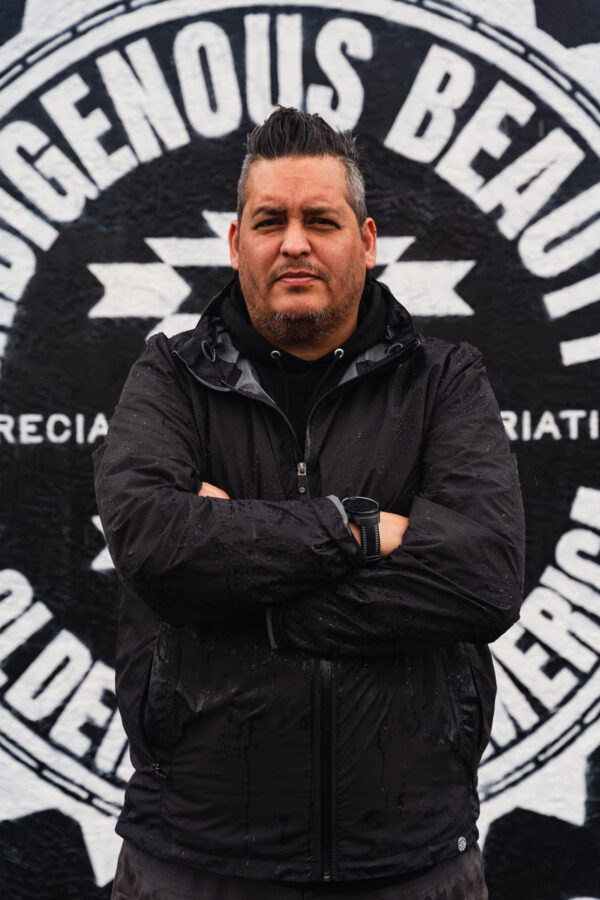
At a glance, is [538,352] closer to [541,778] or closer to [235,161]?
[235,161]

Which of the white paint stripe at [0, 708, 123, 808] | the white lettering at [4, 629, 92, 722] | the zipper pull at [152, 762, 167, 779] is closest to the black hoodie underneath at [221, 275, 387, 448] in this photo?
the zipper pull at [152, 762, 167, 779]

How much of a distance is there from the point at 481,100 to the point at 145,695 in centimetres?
193

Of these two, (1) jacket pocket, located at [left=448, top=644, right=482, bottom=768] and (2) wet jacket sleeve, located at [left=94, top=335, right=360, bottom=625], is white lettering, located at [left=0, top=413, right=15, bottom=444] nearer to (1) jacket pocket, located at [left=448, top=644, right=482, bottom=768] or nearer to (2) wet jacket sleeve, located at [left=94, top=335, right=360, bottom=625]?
(2) wet jacket sleeve, located at [left=94, top=335, right=360, bottom=625]

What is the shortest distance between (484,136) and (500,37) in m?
0.28

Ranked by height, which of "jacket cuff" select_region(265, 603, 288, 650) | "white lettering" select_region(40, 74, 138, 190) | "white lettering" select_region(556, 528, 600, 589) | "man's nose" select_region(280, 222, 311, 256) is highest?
"white lettering" select_region(40, 74, 138, 190)

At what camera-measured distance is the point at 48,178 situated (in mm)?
2711

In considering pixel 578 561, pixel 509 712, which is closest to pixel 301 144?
pixel 578 561

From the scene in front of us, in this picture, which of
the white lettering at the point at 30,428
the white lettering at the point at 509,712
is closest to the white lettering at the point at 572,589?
the white lettering at the point at 509,712

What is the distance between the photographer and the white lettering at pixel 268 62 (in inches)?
105

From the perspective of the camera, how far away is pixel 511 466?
1.79m

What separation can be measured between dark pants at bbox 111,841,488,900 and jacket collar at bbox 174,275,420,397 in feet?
2.99

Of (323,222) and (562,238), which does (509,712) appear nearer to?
(562,238)

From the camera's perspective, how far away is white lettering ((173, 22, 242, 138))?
2689 mm

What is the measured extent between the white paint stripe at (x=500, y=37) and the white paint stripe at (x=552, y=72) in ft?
0.12
